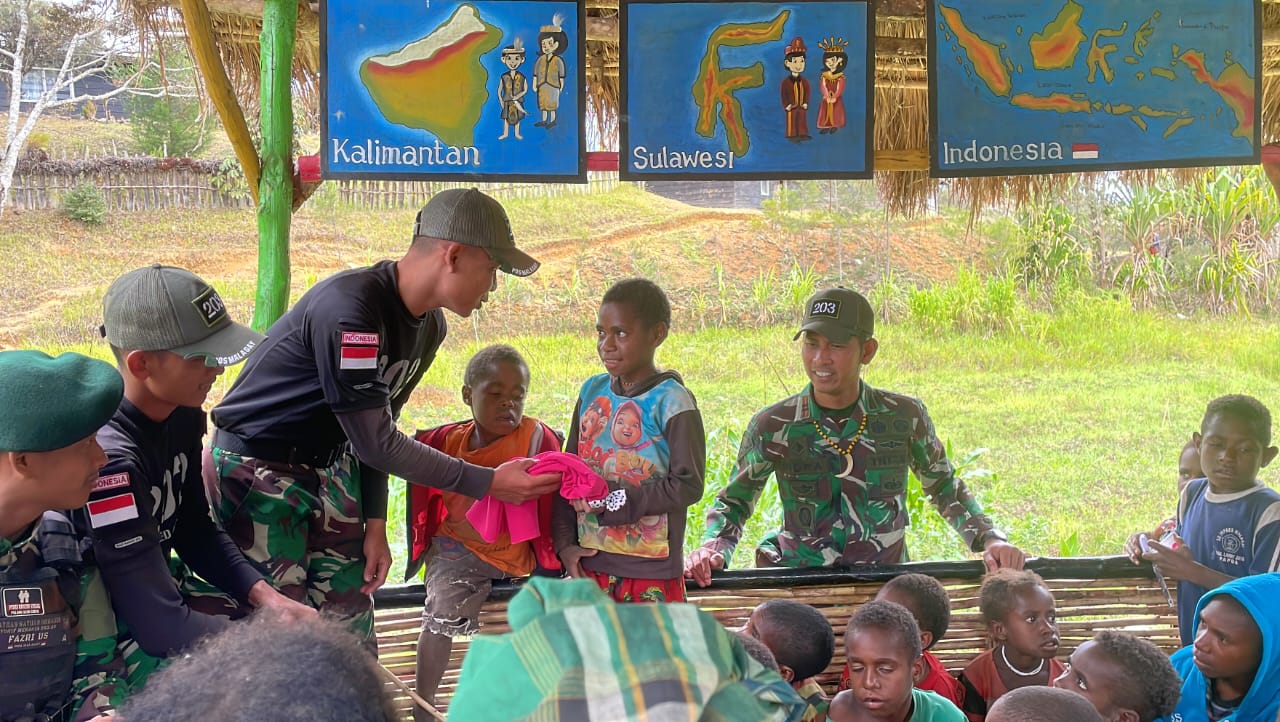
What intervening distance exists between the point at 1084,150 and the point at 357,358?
2692mm

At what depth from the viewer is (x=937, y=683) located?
3379mm

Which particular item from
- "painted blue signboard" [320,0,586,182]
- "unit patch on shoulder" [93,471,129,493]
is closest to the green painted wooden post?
"painted blue signboard" [320,0,586,182]

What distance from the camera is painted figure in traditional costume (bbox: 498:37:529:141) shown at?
373 centimetres

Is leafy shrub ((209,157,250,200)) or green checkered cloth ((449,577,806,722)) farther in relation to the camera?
leafy shrub ((209,157,250,200))

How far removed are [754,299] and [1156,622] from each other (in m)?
8.34

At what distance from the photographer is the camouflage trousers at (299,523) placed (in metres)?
2.98

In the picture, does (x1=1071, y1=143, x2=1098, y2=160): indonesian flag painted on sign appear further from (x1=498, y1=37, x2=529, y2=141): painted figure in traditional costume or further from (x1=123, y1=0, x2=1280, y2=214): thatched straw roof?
(x1=498, y1=37, x2=529, y2=141): painted figure in traditional costume

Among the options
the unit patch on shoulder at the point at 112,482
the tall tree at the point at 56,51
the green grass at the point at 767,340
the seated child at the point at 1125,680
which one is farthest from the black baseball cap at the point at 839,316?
the tall tree at the point at 56,51

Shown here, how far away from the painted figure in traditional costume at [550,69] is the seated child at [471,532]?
0.89 m

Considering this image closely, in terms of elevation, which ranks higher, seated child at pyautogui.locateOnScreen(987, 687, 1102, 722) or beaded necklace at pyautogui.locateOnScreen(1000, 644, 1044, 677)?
seated child at pyautogui.locateOnScreen(987, 687, 1102, 722)

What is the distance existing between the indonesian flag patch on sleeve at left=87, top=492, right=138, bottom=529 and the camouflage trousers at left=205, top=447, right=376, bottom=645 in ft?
2.14

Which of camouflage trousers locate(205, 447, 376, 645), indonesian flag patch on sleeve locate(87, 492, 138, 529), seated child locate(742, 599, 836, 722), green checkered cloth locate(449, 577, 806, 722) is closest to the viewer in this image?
green checkered cloth locate(449, 577, 806, 722)

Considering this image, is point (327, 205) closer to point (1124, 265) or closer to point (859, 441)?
point (1124, 265)

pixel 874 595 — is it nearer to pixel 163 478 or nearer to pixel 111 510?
pixel 163 478
